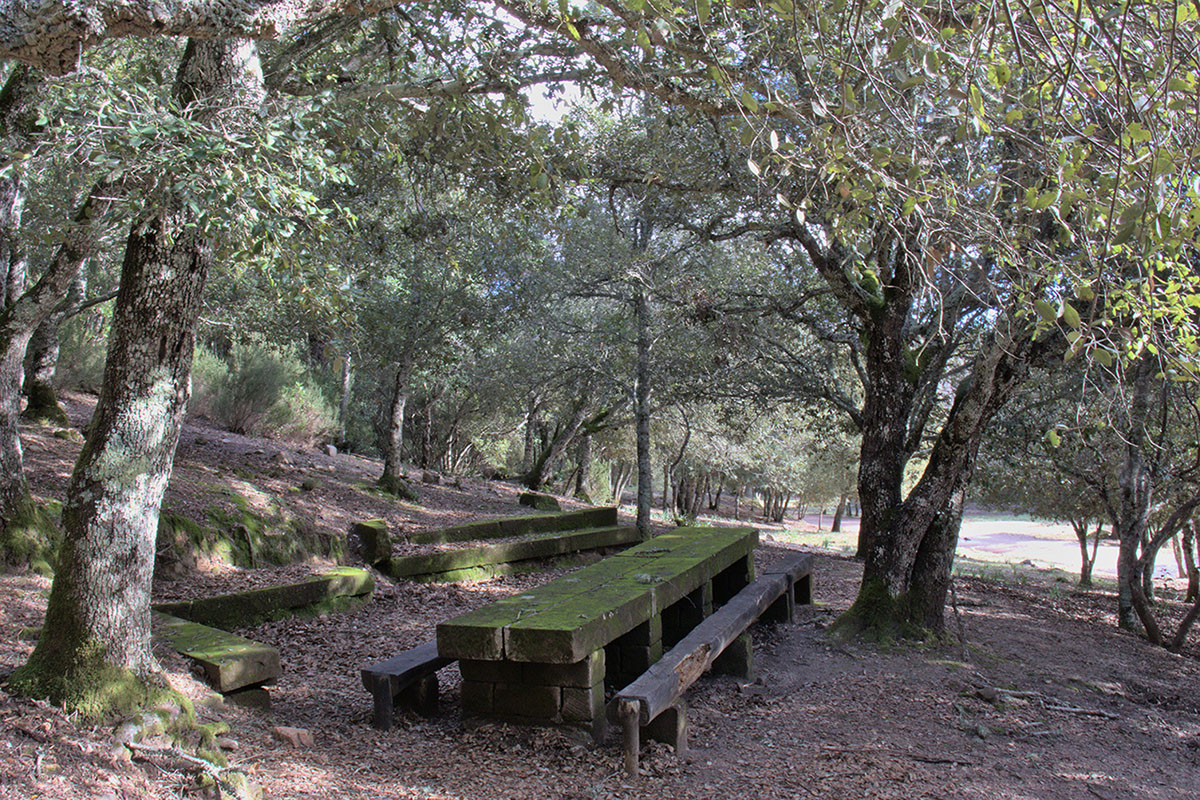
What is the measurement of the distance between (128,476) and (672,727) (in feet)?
10.1

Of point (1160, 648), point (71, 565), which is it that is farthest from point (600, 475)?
point (71, 565)

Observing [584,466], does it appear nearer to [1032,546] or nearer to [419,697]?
[419,697]

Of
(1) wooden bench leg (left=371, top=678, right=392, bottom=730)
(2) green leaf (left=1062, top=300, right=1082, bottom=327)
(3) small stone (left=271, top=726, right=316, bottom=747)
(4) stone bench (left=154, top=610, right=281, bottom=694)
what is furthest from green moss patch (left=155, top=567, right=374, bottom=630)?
(2) green leaf (left=1062, top=300, right=1082, bottom=327)

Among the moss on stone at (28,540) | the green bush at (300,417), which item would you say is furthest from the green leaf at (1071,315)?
the green bush at (300,417)

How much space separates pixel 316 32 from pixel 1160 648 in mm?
10309

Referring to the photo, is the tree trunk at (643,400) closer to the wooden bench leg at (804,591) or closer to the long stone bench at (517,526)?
the long stone bench at (517,526)

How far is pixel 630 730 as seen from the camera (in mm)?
3955

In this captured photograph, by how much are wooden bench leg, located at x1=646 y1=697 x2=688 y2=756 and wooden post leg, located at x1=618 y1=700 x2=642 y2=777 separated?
0.35 meters

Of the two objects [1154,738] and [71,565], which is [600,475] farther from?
[71,565]

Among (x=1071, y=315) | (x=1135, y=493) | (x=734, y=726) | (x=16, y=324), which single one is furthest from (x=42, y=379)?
(x=1135, y=493)

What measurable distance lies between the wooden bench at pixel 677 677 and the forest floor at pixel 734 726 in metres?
0.14

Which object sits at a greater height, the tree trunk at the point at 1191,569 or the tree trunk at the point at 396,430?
the tree trunk at the point at 396,430

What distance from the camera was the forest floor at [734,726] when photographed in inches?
144

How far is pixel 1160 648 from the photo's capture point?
8461mm
